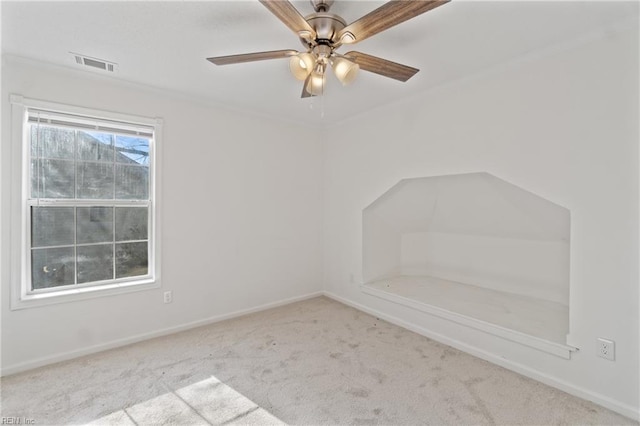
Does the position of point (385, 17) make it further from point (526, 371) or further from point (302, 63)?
point (526, 371)

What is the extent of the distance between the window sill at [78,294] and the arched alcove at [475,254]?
2433 millimetres

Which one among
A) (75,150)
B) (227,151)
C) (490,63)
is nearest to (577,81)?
(490,63)

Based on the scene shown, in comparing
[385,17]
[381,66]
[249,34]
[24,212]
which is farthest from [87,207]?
[385,17]

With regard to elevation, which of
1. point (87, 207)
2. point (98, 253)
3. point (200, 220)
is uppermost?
point (87, 207)

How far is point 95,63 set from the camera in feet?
7.87

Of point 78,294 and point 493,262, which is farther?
point 493,262

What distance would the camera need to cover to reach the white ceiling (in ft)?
5.65

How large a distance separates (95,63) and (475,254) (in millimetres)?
4328

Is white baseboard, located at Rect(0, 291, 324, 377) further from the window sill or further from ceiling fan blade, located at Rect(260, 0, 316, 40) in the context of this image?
ceiling fan blade, located at Rect(260, 0, 316, 40)

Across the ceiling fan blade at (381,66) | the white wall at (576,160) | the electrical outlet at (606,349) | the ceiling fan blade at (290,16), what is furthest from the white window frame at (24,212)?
the electrical outlet at (606,349)

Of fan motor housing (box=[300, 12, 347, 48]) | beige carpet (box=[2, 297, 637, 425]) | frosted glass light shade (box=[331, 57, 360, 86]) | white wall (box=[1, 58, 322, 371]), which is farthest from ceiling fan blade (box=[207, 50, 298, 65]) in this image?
beige carpet (box=[2, 297, 637, 425])

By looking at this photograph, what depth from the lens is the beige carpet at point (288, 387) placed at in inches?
74.0

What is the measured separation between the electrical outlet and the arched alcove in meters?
0.18

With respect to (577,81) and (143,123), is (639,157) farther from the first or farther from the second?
(143,123)
